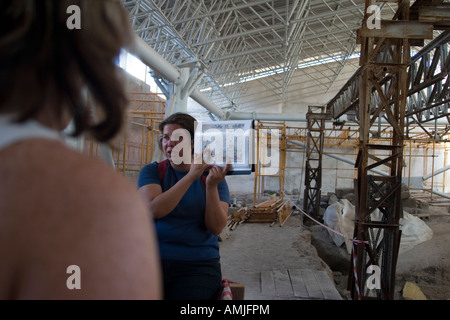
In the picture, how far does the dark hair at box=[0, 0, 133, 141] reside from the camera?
62cm

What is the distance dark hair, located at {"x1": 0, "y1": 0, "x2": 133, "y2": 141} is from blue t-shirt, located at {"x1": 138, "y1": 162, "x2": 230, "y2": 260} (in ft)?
5.06

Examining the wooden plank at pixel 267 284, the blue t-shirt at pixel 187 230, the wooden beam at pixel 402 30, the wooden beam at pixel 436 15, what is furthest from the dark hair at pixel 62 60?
the wooden beam at pixel 436 15

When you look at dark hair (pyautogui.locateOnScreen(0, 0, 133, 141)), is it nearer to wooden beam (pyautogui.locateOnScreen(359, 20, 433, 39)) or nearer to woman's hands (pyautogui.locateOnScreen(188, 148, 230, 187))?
woman's hands (pyautogui.locateOnScreen(188, 148, 230, 187))

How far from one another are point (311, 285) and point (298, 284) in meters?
0.20

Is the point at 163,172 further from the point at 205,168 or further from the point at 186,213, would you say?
the point at 205,168

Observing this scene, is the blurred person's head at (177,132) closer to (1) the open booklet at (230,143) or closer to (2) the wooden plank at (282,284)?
(1) the open booklet at (230,143)

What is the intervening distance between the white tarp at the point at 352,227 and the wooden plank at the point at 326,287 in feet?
14.3

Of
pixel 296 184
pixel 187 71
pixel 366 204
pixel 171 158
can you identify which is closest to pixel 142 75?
pixel 187 71

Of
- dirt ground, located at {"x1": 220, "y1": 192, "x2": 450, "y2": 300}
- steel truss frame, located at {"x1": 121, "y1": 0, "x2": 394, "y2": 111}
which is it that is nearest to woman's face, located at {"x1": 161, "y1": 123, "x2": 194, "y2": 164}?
dirt ground, located at {"x1": 220, "y1": 192, "x2": 450, "y2": 300}

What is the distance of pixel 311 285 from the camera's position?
526 cm

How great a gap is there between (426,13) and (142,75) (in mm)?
15448

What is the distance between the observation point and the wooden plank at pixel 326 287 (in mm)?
4711

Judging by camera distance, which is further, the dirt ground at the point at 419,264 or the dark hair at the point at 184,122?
the dirt ground at the point at 419,264

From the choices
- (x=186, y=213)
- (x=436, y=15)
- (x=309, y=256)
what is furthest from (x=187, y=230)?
(x=309, y=256)
